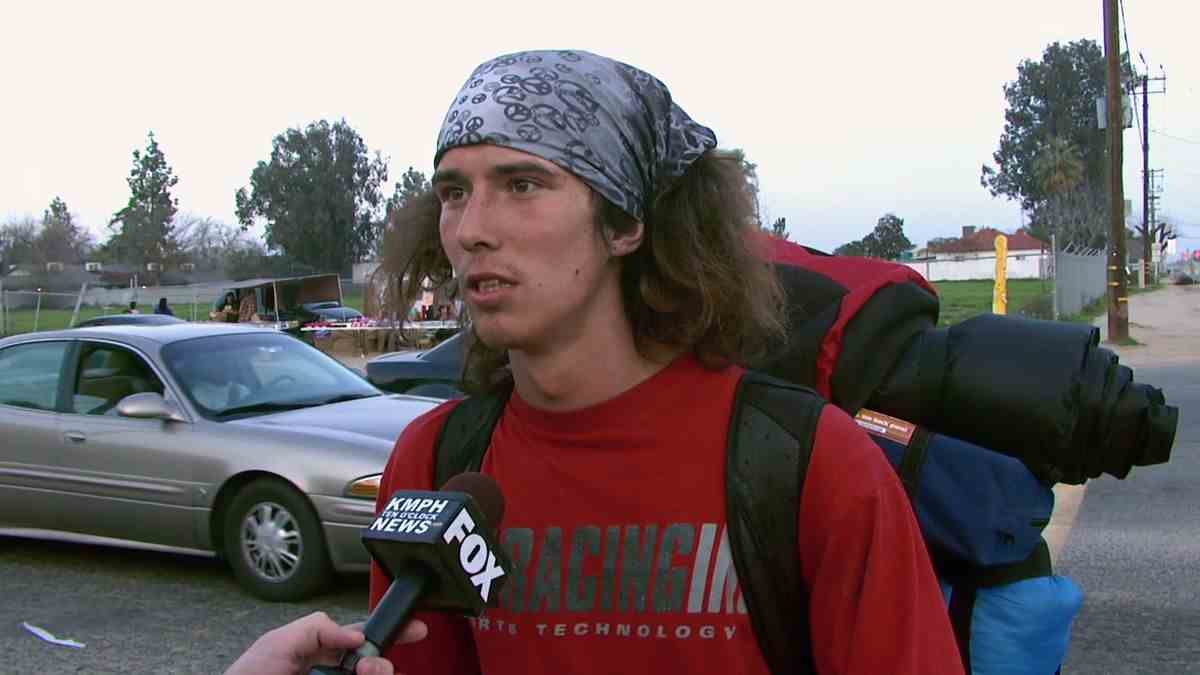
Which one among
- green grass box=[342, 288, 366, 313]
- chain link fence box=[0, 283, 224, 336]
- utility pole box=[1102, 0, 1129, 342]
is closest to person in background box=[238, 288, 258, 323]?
chain link fence box=[0, 283, 224, 336]

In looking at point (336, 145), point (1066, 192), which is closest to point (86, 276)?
point (336, 145)

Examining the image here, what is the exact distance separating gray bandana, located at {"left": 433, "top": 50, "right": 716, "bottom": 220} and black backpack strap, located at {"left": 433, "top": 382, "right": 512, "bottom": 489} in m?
0.41

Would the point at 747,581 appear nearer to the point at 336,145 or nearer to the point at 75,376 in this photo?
the point at 75,376

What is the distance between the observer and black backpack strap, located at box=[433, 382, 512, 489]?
6.39 feet

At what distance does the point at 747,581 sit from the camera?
1.67m

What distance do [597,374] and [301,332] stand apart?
33.1 m

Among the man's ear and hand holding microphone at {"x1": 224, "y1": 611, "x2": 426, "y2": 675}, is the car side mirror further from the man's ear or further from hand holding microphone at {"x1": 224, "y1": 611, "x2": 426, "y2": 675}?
hand holding microphone at {"x1": 224, "y1": 611, "x2": 426, "y2": 675}

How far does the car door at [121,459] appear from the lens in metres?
6.86

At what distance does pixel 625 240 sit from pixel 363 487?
15.1 ft

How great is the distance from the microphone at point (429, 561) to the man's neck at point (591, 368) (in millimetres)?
337

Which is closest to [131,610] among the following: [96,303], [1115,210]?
[1115,210]

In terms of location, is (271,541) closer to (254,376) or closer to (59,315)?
(254,376)

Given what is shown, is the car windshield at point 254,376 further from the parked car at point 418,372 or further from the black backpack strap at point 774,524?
the black backpack strap at point 774,524

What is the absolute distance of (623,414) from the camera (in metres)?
1.86
